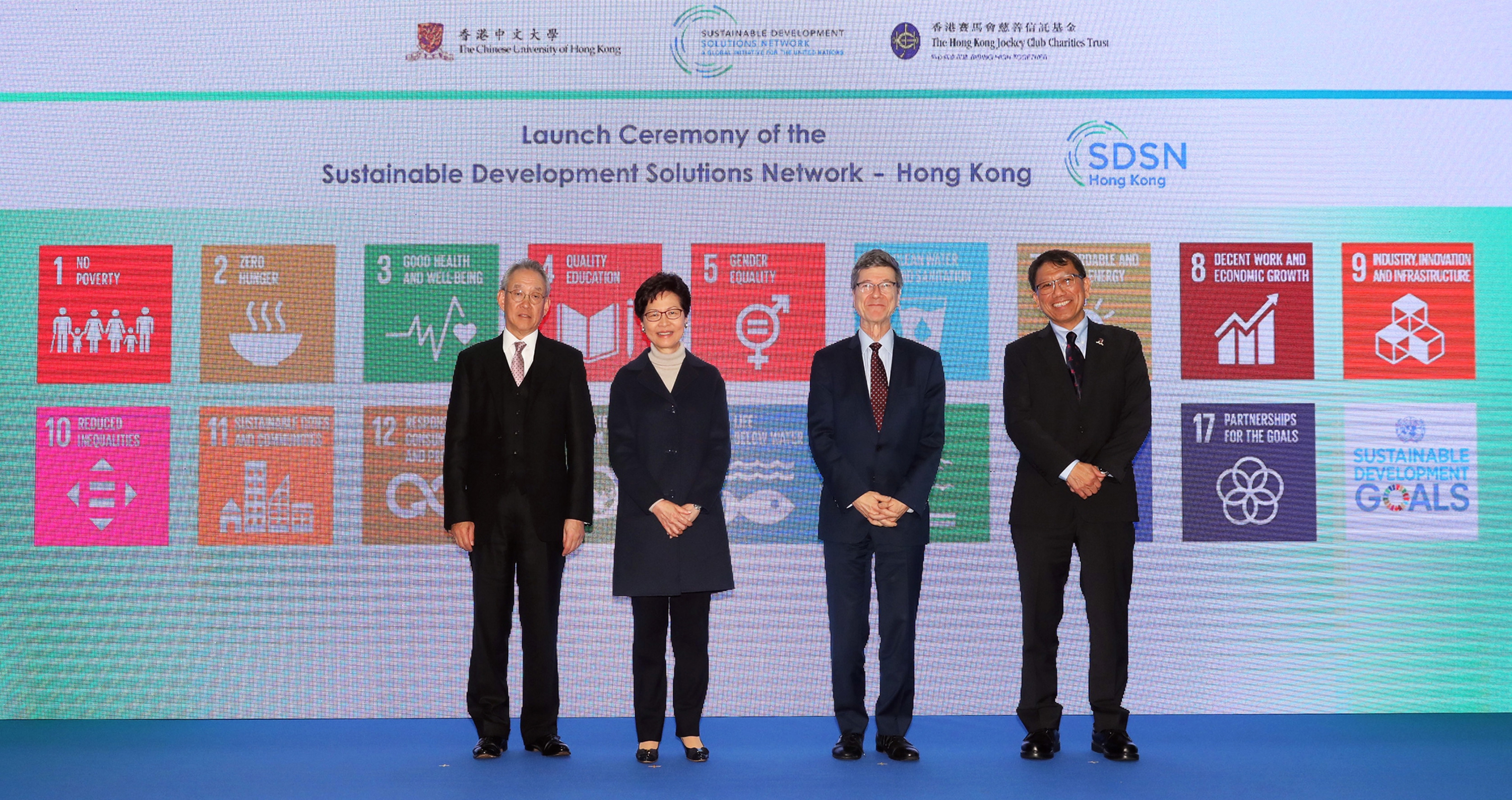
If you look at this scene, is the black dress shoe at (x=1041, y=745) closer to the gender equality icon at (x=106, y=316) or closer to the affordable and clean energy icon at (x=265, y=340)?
the affordable and clean energy icon at (x=265, y=340)

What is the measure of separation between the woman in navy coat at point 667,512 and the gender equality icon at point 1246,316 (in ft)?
6.57

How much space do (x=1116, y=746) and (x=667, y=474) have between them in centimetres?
165

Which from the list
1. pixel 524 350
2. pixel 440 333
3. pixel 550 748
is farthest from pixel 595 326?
pixel 550 748

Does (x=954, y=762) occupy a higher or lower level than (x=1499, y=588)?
lower

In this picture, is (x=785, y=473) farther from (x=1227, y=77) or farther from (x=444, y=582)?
(x=1227, y=77)

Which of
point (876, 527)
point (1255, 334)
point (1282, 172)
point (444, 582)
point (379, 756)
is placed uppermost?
point (1282, 172)

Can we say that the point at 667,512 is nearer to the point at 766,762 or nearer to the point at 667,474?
the point at 667,474

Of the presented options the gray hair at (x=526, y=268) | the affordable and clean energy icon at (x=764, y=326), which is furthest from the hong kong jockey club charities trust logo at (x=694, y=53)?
the gray hair at (x=526, y=268)

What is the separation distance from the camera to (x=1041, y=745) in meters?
3.49

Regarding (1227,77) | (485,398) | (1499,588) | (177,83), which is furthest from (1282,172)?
(177,83)

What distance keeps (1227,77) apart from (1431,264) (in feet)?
3.56

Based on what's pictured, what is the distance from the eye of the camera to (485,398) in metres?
3.54

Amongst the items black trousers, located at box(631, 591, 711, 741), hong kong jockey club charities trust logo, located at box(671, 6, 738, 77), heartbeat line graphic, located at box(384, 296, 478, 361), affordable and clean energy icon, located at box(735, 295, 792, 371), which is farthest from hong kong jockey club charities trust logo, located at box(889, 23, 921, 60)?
black trousers, located at box(631, 591, 711, 741)

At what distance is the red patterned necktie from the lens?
11.5 ft
